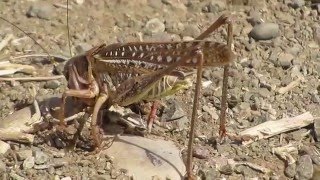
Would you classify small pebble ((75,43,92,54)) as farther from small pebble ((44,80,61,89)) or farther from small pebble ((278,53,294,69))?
small pebble ((278,53,294,69))

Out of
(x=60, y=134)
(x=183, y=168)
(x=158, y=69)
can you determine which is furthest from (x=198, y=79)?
(x=60, y=134)

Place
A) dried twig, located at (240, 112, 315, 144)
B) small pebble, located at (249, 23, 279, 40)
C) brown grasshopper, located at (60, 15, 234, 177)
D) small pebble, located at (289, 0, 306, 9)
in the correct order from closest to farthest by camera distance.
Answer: brown grasshopper, located at (60, 15, 234, 177) → dried twig, located at (240, 112, 315, 144) → small pebble, located at (249, 23, 279, 40) → small pebble, located at (289, 0, 306, 9)

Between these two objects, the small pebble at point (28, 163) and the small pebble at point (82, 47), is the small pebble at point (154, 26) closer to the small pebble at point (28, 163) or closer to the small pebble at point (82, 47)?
the small pebble at point (82, 47)

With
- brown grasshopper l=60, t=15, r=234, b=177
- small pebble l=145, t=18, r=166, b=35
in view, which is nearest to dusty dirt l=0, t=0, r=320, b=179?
small pebble l=145, t=18, r=166, b=35

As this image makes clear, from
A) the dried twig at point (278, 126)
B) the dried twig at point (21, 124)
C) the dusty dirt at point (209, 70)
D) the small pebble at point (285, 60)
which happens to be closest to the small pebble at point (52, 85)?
the dusty dirt at point (209, 70)

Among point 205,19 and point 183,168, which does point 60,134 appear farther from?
point 205,19

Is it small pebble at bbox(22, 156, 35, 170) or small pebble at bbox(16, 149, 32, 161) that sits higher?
small pebble at bbox(16, 149, 32, 161)

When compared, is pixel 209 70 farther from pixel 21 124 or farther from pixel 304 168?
pixel 21 124
